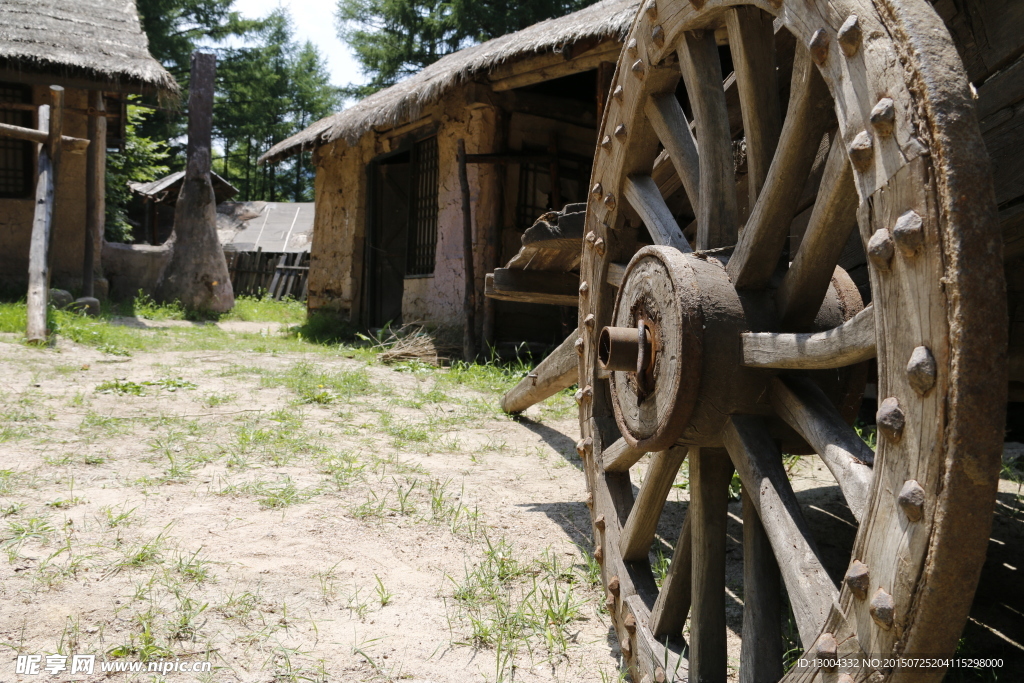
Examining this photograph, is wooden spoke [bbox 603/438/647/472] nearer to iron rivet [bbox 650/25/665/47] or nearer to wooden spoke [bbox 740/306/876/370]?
wooden spoke [bbox 740/306/876/370]

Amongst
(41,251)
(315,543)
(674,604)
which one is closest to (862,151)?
(674,604)

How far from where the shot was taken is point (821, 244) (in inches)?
44.3

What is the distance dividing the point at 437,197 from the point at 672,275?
265 inches

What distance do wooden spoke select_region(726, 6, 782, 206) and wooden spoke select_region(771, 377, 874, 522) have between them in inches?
14.3

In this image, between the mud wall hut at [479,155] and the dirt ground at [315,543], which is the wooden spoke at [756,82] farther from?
the mud wall hut at [479,155]

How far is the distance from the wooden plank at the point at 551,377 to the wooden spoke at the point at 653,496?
1171 millimetres

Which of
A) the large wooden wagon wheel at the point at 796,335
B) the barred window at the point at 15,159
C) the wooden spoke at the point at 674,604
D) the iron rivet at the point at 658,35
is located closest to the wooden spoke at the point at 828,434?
the large wooden wagon wheel at the point at 796,335

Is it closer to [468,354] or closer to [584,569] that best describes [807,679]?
[584,569]

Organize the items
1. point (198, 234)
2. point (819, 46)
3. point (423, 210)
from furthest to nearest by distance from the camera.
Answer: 1. point (198, 234)
2. point (423, 210)
3. point (819, 46)

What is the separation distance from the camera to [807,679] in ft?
2.94

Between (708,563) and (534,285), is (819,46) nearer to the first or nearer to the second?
(708,563)

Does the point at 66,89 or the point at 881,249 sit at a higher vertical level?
the point at 66,89

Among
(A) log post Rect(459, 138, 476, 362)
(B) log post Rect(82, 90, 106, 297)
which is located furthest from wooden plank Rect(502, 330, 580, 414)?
(B) log post Rect(82, 90, 106, 297)

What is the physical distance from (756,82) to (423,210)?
23.2 feet
